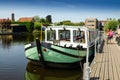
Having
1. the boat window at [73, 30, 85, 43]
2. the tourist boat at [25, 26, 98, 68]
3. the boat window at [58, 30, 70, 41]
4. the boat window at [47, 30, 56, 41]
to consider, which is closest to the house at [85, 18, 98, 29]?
the boat window at [47, 30, 56, 41]

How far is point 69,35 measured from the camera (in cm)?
2027

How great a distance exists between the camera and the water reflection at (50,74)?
55.5 feet

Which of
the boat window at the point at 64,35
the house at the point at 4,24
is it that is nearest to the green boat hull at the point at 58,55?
the boat window at the point at 64,35

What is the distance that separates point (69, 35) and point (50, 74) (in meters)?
3.89

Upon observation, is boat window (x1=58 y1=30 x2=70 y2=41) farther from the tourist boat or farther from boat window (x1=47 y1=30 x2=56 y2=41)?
boat window (x1=47 y1=30 x2=56 y2=41)

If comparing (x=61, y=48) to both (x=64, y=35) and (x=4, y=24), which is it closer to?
(x=64, y=35)

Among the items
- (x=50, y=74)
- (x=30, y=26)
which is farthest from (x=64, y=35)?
(x=30, y=26)

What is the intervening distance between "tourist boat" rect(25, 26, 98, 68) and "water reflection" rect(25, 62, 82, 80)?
46 cm

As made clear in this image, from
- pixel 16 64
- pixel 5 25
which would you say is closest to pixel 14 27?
pixel 5 25

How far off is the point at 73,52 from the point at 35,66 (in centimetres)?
367

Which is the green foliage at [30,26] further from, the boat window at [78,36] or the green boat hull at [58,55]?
the green boat hull at [58,55]

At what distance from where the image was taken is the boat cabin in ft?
65.3

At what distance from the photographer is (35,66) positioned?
67.1 feet

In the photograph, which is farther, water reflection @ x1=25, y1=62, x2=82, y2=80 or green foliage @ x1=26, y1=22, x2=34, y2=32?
green foliage @ x1=26, y1=22, x2=34, y2=32
